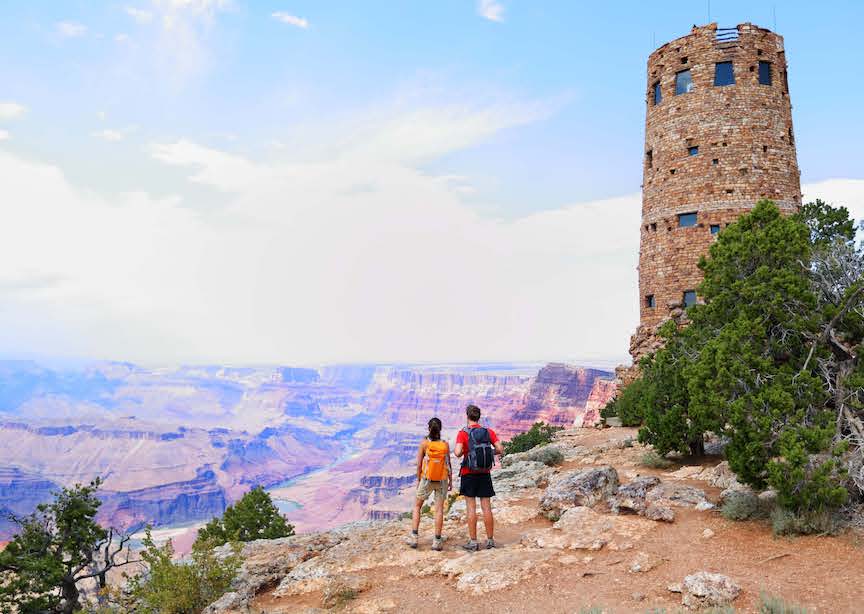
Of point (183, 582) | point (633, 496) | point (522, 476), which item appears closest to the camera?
point (183, 582)

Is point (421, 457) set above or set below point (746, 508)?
above

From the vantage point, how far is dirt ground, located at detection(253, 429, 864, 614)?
8133 millimetres

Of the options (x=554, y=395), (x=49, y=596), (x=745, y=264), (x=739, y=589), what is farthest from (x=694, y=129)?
(x=554, y=395)

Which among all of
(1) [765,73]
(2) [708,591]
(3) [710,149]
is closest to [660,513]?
(2) [708,591]

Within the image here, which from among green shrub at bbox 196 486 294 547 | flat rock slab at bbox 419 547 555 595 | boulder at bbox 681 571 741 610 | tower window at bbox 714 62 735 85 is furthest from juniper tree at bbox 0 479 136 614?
tower window at bbox 714 62 735 85

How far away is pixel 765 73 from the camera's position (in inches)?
1221

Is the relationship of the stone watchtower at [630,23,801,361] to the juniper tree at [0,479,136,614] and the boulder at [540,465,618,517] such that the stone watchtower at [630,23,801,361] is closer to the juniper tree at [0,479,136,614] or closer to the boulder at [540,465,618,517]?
the boulder at [540,465,618,517]

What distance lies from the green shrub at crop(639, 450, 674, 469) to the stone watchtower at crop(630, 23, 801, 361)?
13.9m

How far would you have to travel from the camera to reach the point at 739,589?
816 centimetres

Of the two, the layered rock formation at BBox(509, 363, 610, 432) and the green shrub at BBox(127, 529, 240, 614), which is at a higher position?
the green shrub at BBox(127, 529, 240, 614)

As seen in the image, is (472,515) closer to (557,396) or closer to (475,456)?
(475,456)

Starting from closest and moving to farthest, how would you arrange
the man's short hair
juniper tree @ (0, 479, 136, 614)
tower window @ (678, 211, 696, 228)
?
the man's short hair < juniper tree @ (0, 479, 136, 614) < tower window @ (678, 211, 696, 228)

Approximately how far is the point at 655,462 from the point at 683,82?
23.5 m

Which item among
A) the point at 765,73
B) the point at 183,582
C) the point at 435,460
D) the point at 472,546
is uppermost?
the point at 765,73
